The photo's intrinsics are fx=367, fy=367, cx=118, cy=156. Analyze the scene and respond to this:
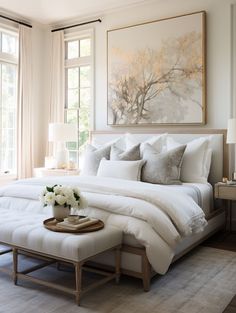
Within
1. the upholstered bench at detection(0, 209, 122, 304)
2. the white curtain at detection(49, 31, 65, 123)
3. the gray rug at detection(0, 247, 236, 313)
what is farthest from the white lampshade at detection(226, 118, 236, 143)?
the white curtain at detection(49, 31, 65, 123)

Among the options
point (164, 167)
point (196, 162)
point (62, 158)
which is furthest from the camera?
point (62, 158)

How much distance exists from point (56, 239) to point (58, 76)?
4.12 metres

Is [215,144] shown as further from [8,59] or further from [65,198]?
[8,59]

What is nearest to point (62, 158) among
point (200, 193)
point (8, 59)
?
point (8, 59)

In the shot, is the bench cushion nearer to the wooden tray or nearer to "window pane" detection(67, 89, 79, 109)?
the wooden tray

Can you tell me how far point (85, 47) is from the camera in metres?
6.04

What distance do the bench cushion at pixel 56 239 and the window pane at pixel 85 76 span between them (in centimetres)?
341

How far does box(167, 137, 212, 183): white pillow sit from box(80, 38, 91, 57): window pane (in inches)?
97.2

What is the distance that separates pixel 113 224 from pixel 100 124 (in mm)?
3004

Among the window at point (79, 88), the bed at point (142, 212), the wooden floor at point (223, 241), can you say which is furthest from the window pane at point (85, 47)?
the wooden floor at point (223, 241)

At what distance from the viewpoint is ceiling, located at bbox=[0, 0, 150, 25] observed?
529 centimetres

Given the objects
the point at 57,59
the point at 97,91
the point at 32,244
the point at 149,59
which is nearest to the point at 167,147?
the point at 149,59

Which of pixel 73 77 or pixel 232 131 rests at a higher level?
pixel 73 77

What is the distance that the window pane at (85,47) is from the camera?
5.99 metres
